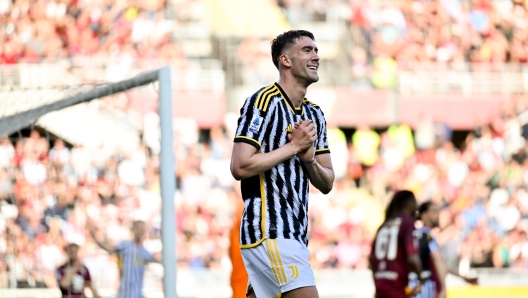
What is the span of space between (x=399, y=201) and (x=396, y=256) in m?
0.45

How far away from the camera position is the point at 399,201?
7.71 metres

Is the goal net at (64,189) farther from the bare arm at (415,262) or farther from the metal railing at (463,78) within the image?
the metal railing at (463,78)

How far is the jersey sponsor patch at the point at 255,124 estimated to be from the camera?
4.33 m

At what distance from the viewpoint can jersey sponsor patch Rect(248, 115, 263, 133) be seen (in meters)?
4.33

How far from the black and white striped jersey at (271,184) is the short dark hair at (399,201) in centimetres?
332

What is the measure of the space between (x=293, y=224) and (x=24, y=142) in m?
3.56

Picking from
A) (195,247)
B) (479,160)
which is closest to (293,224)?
(195,247)

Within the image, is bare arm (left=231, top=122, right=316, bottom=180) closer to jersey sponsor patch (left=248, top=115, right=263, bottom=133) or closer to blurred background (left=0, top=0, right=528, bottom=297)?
jersey sponsor patch (left=248, top=115, right=263, bottom=133)

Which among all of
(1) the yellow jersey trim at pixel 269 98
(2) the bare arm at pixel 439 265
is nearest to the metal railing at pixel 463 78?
(2) the bare arm at pixel 439 265

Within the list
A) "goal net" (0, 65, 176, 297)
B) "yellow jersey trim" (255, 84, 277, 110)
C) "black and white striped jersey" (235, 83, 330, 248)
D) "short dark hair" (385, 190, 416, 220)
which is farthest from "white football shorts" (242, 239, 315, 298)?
"short dark hair" (385, 190, 416, 220)

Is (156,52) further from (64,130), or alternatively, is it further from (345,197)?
(64,130)

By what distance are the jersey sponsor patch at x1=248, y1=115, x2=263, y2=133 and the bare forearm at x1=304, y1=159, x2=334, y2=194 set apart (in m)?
0.30

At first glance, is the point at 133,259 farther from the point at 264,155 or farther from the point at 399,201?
the point at 264,155

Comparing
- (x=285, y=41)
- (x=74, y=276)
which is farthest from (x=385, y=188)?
(x=285, y=41)
